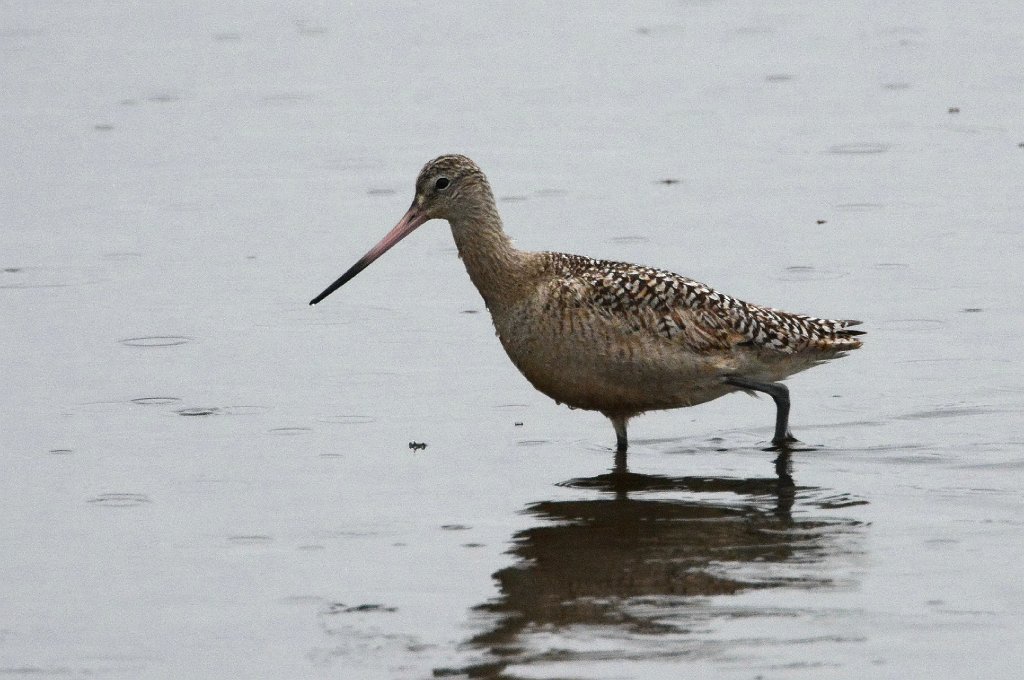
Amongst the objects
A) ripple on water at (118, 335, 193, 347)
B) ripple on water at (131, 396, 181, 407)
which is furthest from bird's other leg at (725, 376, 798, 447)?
ripple on water at (118, 335, 193, 347)

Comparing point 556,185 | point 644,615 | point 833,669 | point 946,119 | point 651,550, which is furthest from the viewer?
point 946,119

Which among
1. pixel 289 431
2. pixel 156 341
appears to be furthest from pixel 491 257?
pixel 156 341

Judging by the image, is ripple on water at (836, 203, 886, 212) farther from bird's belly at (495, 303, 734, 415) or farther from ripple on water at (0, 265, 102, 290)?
ripple on water at (0, 265, 102, 290)

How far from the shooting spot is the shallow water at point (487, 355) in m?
6.52

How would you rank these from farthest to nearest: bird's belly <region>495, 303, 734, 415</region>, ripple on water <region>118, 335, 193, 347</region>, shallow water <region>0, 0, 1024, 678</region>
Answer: ripple on water <region>118, 335, 193, 347</region>
bird's belly <region>495, 303, 734, 415</region>
shallow water <region>0, 0, 1024, 678</region>

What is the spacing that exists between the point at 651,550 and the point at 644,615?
78 centimetres

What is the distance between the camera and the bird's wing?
27.6 feet

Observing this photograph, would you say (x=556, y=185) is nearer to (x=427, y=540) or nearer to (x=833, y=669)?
(x=427, y=540)

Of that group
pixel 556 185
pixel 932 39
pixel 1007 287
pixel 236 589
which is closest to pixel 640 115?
pixel 556 185

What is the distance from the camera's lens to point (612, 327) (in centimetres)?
834

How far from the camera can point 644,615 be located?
6.48 metres

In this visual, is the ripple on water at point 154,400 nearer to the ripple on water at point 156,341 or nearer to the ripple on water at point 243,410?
the ripple on water at point 243,410

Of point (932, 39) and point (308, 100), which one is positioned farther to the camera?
point (932, 39)

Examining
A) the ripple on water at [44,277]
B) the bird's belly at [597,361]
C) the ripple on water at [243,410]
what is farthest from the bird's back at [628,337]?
the ripple on water at [44,277]
